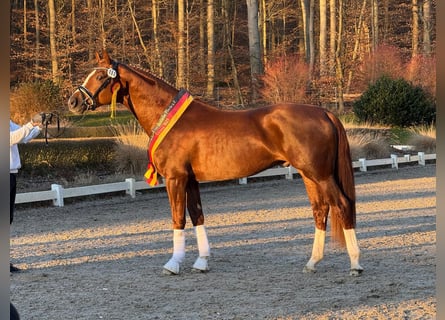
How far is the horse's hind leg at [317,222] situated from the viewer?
6.65 meters

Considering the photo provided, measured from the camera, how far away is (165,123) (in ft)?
21.9

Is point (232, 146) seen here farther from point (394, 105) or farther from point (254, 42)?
point (254, 42)

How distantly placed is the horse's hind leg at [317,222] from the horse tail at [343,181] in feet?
0.60

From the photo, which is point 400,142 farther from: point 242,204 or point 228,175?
point 228,175

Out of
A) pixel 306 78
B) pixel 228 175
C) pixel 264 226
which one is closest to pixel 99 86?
pixel 228 175

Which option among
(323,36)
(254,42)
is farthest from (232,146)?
(323,36)

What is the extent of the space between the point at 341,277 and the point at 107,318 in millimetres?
2546

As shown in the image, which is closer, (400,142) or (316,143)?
(316,143)

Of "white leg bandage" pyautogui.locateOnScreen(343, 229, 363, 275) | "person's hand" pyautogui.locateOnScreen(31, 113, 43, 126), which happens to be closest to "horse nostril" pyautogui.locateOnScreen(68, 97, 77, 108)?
"person's hand" pyautogui.locateOnScreen(31, 113, 43, 126)

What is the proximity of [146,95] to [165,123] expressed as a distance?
420 mm

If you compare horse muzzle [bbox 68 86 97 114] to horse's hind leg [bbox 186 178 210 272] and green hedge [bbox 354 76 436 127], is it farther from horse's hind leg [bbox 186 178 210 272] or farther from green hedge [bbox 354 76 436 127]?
green hedge [bbox 354 76 436 127]

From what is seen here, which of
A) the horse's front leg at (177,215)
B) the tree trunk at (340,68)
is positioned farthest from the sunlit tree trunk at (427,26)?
the horse's front leg at (177,215)

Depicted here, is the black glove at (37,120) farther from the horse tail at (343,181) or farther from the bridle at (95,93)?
the horse tail at (343,181)

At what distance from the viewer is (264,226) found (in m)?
9.83
